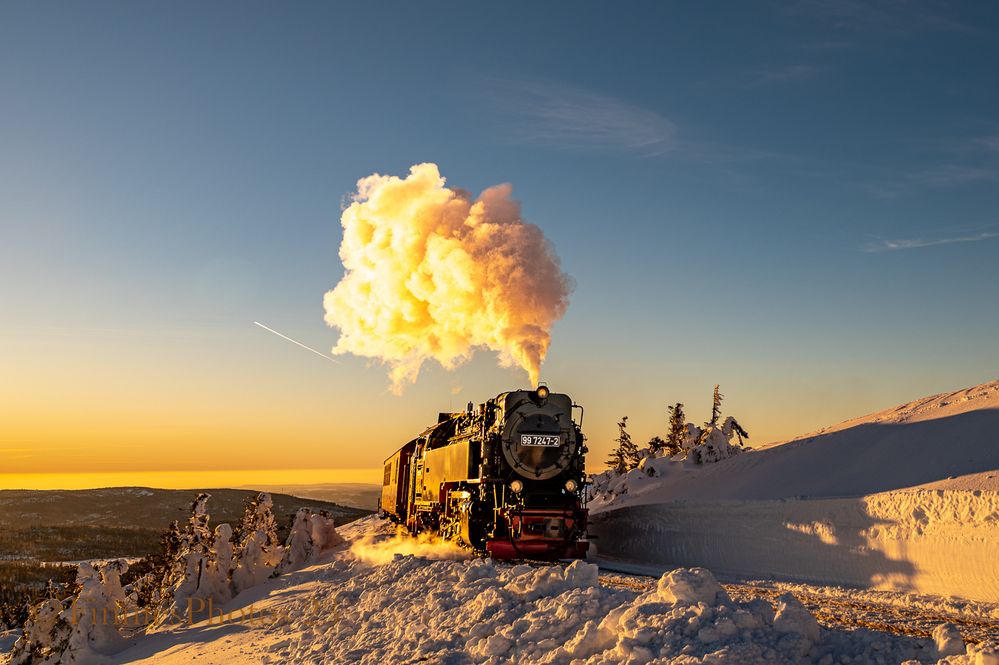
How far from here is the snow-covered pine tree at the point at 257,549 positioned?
102 feet

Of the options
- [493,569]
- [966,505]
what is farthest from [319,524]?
[966,505]

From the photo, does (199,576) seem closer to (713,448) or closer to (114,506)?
(713,448)

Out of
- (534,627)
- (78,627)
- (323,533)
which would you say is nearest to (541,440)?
(534,627)

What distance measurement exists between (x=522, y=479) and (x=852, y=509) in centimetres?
841

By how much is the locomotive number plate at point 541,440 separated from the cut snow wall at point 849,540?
6.07 m

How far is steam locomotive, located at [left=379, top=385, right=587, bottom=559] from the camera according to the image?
20109 mm

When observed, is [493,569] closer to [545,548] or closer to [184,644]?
[545,548]

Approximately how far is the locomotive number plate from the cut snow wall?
6.07 m

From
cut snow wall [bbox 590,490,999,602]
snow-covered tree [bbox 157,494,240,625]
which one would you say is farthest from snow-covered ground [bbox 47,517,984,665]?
cut snow wall [bbox 590,490,999,602]

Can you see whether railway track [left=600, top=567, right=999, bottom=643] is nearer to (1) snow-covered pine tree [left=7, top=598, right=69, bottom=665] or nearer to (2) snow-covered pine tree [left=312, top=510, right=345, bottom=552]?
(1) snow-covered pine tree [left=7, top=598, right=69, bottom=665]

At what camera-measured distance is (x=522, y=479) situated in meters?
21.1

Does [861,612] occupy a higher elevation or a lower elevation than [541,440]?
lower

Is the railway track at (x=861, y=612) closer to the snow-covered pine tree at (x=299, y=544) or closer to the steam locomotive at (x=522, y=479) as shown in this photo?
the steam locomotive at (x=522, y=479)

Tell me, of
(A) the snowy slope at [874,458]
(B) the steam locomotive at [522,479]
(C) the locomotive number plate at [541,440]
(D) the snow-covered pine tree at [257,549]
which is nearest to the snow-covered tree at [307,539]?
(D) the snow-covered pine tree at [257,549]
